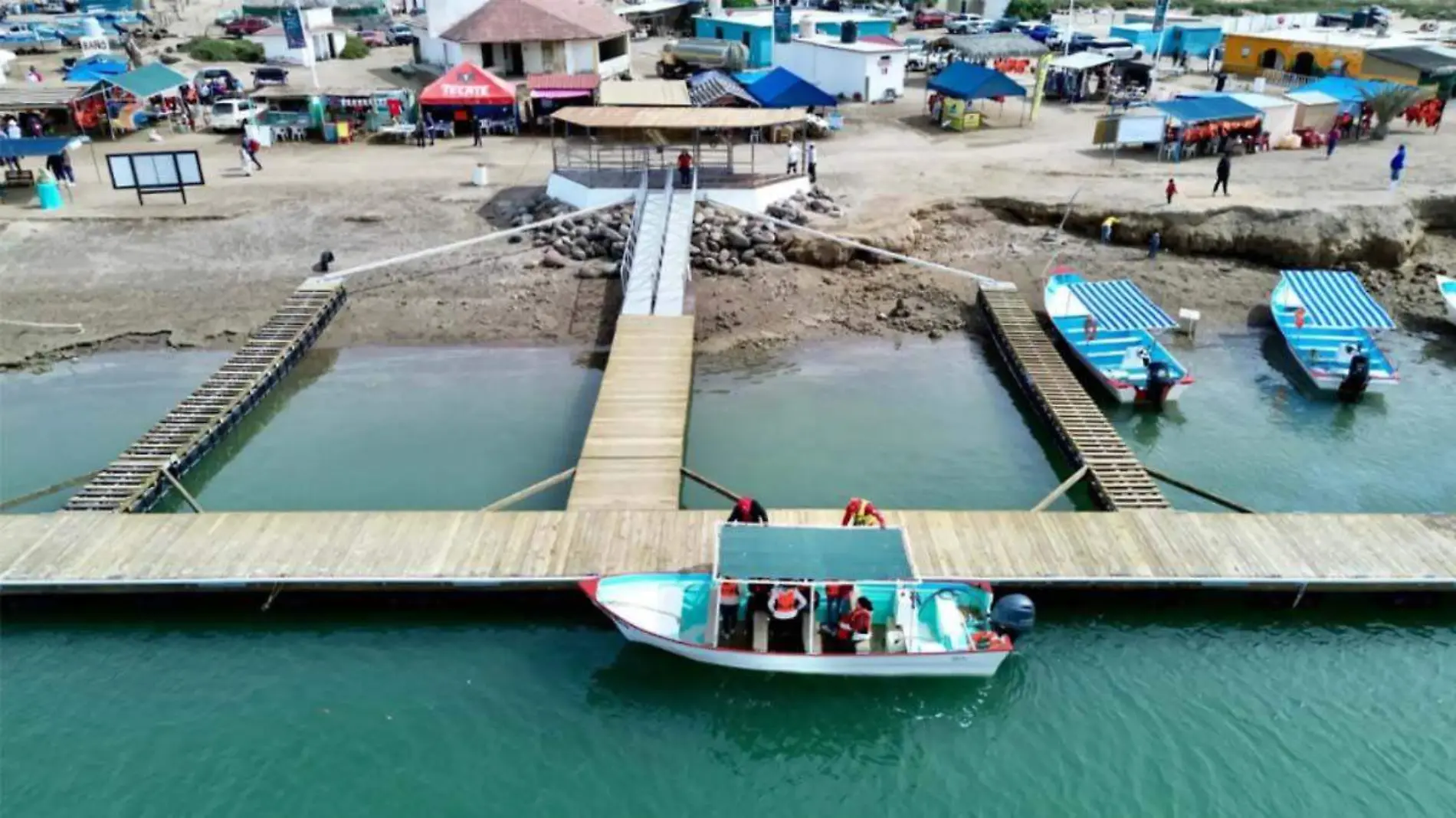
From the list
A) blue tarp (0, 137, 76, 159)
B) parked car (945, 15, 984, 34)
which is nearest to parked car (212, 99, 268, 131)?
blue tarp (0, 137, 76, 159)

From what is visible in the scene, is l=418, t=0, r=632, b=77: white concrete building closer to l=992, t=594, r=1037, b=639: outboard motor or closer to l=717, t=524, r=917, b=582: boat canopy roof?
l=717, t=524, r=917, b=582: boat canopy roof

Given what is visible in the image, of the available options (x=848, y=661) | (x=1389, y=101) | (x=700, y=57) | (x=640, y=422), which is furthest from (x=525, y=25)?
(x=848, y=661)

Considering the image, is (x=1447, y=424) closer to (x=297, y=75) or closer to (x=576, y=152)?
(x=576, y=152)

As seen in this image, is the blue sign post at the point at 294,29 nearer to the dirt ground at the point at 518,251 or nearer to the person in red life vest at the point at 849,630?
the dirt ground at the point at 518,251

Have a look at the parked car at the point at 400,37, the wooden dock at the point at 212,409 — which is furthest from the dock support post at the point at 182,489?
the parked car at the point at 400,37

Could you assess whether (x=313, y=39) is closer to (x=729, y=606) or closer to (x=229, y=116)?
(x=229, y=116)
